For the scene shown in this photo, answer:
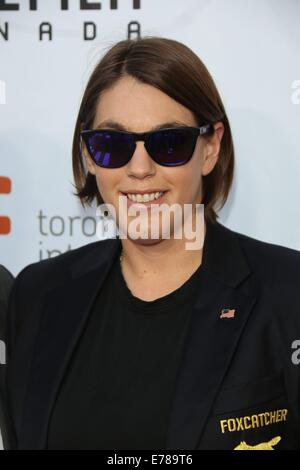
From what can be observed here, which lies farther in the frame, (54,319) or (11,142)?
(11,142)

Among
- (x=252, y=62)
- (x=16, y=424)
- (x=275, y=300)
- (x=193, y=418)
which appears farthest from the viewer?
(x=252, y=62)

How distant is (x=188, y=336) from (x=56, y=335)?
1.28 feet

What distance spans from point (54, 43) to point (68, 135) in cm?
31

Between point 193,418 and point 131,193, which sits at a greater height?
point 131,193

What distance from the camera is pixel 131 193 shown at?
1.63 meters

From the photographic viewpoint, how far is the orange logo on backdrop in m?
2.22

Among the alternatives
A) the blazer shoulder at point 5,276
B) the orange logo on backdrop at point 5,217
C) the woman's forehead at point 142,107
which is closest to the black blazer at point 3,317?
the blazer shoulder at point 5,276

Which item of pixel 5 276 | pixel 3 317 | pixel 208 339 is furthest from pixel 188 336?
pixel 5 276

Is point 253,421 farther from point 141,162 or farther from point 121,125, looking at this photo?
point 121,125

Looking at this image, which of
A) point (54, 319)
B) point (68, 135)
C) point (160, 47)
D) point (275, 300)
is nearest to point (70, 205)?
point (68, 135)

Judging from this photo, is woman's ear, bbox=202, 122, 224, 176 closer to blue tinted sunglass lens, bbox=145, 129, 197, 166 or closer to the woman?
the woman

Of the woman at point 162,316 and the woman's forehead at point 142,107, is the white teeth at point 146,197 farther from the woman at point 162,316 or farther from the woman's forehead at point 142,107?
the woman's forehead at point 142,107

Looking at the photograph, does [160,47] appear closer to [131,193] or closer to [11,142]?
[131,193]

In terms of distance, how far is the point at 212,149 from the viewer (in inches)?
68.8
